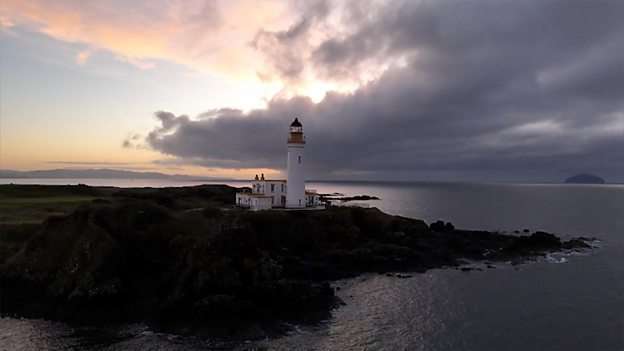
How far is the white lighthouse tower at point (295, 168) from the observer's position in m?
46.6

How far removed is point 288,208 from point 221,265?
65.4ft

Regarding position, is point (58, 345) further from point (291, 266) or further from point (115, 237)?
point (291, 266)

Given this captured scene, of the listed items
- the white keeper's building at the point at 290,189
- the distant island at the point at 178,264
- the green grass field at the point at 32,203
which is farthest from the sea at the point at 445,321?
the white keeper's building at the point at 290,189

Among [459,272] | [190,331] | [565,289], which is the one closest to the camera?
[190,331]

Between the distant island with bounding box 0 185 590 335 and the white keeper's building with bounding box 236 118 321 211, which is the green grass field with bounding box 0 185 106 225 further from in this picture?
the white keeper's building with bounding box 236 118 321 211

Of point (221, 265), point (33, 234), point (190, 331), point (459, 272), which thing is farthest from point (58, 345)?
point (459, 272)

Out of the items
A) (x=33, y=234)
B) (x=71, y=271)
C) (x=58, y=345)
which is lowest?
(x=58, y=345)

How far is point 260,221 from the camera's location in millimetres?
39812

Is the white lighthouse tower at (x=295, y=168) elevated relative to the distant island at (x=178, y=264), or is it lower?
elevated

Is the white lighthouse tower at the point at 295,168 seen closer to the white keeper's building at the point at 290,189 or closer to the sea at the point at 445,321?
the white keeper's building at the point at 290,189

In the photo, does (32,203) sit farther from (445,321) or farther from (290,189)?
(445,321)

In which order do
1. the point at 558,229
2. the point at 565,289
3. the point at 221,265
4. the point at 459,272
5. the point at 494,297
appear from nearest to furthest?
the point at 221,265, the point at 494,297, the point at 565,289, the point at 459,272, the point at 558,229

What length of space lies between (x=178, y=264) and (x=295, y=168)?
20802 millimetres

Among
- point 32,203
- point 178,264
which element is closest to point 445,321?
point 178,264
